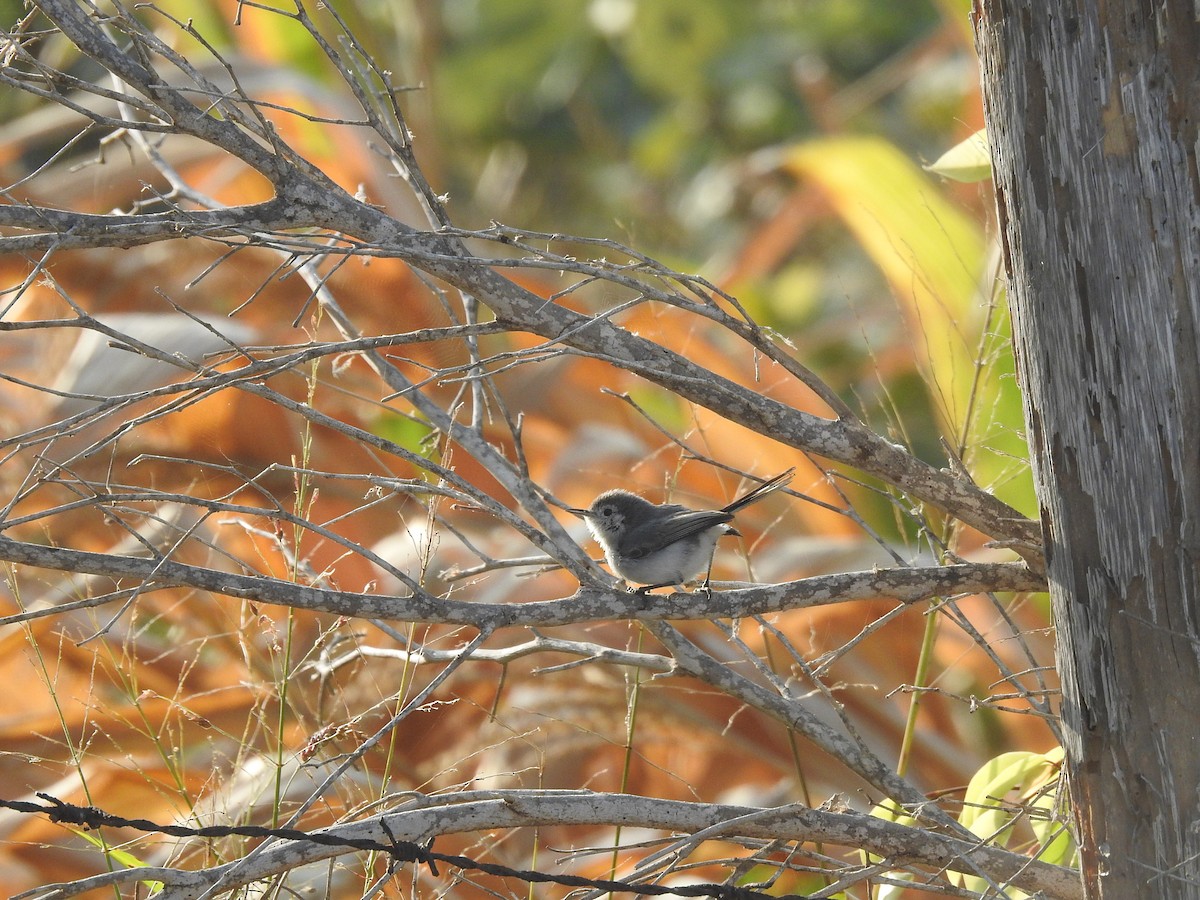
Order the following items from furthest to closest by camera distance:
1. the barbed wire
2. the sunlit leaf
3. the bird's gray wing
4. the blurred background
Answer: the bird's gray wing → the blurred background → the sunlit leaf → the barbed wire

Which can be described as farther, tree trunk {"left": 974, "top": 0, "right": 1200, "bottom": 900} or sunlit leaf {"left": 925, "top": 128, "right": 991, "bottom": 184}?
sunlit leaf {"left": 925, "top": 128, "right": 991, "bottom": 184}

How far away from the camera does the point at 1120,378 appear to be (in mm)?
2209

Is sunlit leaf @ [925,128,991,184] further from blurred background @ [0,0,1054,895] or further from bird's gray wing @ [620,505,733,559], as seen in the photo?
bird's gray wing @ [620,505,733,559]

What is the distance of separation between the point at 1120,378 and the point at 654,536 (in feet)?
5.86

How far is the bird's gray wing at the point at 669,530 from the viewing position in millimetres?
3605

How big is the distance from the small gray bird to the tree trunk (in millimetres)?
1388

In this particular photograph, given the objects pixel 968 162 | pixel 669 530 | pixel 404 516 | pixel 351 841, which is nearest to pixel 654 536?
pixel 669 530

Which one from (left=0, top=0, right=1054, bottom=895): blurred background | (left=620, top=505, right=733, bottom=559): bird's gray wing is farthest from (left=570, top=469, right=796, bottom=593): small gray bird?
(left=0, top=0, right=1054, bottom=895): blurred background

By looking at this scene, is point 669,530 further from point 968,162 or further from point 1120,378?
point 1120,378

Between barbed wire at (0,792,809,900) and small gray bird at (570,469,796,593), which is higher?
small gray bird at (570,469,796,593)

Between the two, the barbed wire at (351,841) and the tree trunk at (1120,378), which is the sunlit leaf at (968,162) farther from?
the barbed wire at (351,841)

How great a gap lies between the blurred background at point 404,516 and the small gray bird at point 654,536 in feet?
0.39

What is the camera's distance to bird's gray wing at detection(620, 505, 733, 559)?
361 cm

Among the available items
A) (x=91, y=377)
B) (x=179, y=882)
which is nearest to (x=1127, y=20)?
(x=179, y=882)
